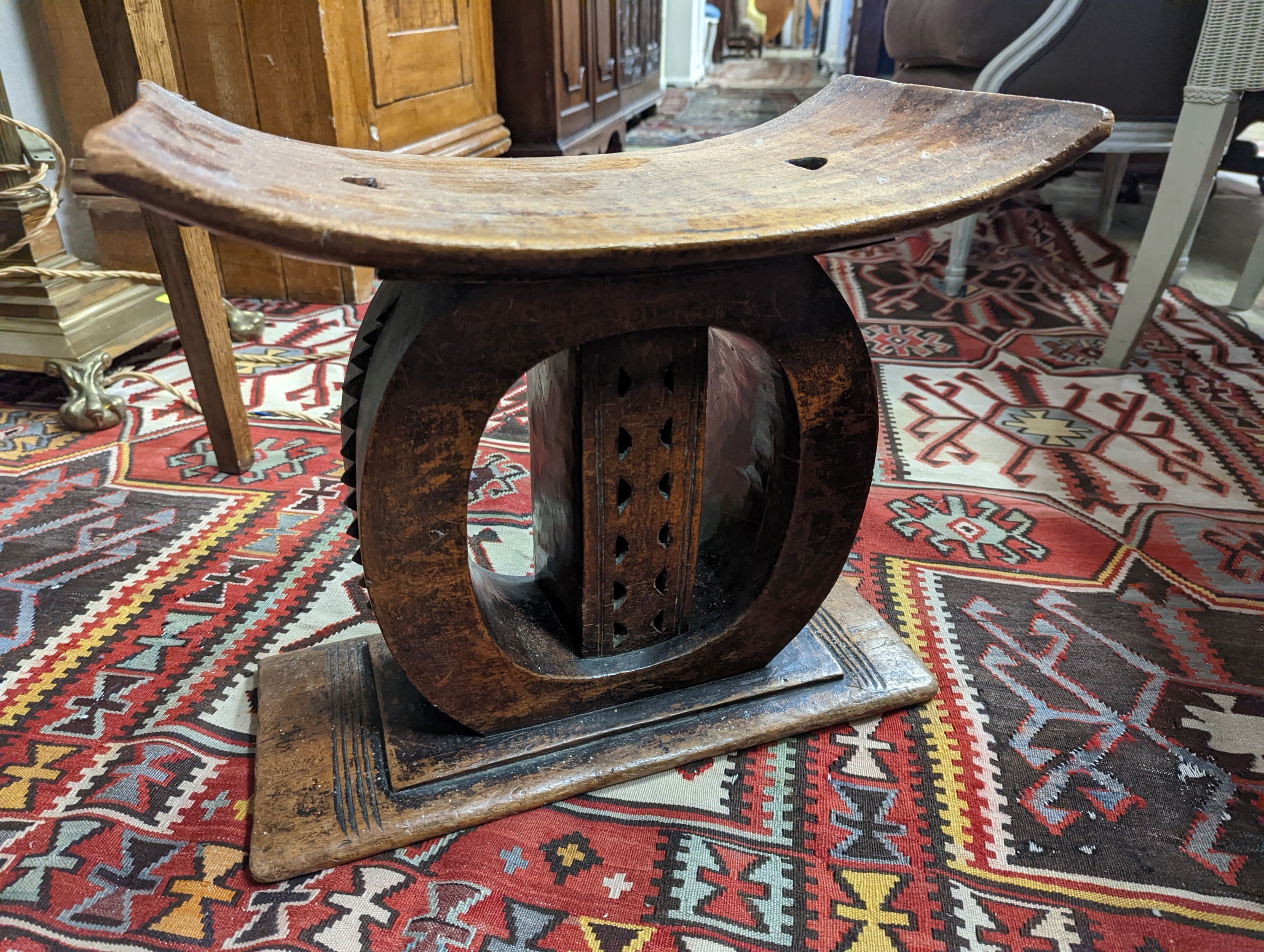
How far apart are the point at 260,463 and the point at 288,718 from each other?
0.68 metres

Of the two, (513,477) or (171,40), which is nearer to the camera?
(513,477)

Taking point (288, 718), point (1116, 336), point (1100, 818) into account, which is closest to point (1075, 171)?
point (1116, 336)

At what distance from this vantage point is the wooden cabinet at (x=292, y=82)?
183 cm

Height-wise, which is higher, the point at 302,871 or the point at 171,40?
the point at 171,40

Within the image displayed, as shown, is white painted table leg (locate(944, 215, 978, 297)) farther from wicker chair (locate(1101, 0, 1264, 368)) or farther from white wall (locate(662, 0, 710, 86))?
white wall (locate(662, 0, 710, 86))

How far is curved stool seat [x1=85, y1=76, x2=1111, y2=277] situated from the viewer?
465mm

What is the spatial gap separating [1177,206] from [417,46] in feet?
6.09

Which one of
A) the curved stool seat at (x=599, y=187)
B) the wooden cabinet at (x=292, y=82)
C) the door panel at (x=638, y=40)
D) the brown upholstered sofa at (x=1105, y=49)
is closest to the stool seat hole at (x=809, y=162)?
the curved stool seat at (x=599, y=187)

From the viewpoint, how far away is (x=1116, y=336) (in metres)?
1.84

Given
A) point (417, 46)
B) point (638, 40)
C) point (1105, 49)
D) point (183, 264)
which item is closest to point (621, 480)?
point (183, 264)

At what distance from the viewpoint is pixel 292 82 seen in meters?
1.87

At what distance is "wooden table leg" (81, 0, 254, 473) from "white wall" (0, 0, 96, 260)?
2.69 feet

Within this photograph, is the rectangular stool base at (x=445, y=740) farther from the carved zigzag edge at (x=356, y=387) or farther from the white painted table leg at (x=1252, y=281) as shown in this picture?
the white painted table leg at (x=1252, y=281)

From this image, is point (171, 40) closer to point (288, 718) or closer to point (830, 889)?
point (288, 718)
